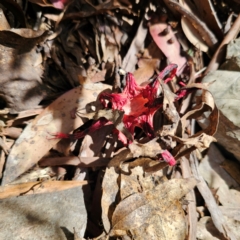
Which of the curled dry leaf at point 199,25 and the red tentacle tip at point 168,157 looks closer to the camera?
the red tentacle tip at point 168,157

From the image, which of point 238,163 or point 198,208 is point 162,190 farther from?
point 238,163

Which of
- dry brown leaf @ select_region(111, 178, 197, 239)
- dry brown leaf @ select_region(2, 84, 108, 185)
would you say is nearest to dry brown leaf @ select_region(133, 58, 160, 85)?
dry brown leaf @ select_region(2, 84, 108, 185)

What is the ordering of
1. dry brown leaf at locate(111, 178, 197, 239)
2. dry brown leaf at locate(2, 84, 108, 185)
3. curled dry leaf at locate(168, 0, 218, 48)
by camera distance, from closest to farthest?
dry brown leaf at locate(111, 178, 197, 239) < dry brown leaf at locate(2, 84, 108, 185) < curled dry leaf at locate(168, 0, 218, 48)

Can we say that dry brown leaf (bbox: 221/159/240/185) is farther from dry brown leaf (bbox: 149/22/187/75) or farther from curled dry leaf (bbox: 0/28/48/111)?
curled dry leaf (bbox: 0/28/48/111)

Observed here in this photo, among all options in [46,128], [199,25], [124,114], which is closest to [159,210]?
[124,114]

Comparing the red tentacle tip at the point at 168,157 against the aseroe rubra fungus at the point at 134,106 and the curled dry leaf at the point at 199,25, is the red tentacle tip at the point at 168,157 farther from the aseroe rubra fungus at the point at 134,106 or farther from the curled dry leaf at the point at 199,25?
the curled dry leaf at the point at 199,25

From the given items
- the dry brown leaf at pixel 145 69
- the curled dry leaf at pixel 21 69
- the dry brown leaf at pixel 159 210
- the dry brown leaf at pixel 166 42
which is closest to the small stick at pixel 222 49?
the dry brown leaf at pixel 166 42

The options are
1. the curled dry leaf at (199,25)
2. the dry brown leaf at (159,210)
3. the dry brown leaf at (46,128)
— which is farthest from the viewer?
the curled dry leaf at (199,25)

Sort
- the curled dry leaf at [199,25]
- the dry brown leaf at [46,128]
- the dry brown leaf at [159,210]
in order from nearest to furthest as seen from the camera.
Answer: the dry brown leaf at [159,210]
the dry brown leaf at [46,128]
the curled dry leaf at [199,25]

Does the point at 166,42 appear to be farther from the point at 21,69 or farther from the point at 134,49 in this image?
the point at 21,69
